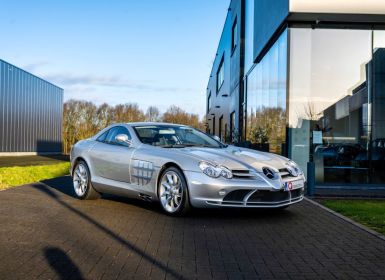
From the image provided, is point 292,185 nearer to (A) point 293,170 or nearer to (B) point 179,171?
(A) point 293,170

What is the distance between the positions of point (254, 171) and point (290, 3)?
7266mm

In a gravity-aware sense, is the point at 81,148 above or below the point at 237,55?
below

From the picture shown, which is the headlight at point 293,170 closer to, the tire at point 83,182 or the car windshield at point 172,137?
the car windshield at point 172,137

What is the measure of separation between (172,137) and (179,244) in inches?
123

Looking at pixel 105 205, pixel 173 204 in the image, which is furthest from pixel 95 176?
pixel 173 204

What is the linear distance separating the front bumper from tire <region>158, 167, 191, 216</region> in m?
0.12

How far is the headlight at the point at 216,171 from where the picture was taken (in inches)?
275

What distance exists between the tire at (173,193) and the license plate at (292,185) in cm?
142

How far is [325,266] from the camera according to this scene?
4.73 m

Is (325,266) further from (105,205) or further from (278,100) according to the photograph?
(278,100)

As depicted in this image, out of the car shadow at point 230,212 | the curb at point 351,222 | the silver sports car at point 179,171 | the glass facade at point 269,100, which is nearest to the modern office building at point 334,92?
the glass facade at point 269,100

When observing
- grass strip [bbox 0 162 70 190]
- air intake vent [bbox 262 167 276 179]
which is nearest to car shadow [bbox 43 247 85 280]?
air intake vent [bbox 262 167 276 179]

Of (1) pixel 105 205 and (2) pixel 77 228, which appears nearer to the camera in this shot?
(2) pixel 77 228

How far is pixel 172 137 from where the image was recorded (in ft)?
27.9
